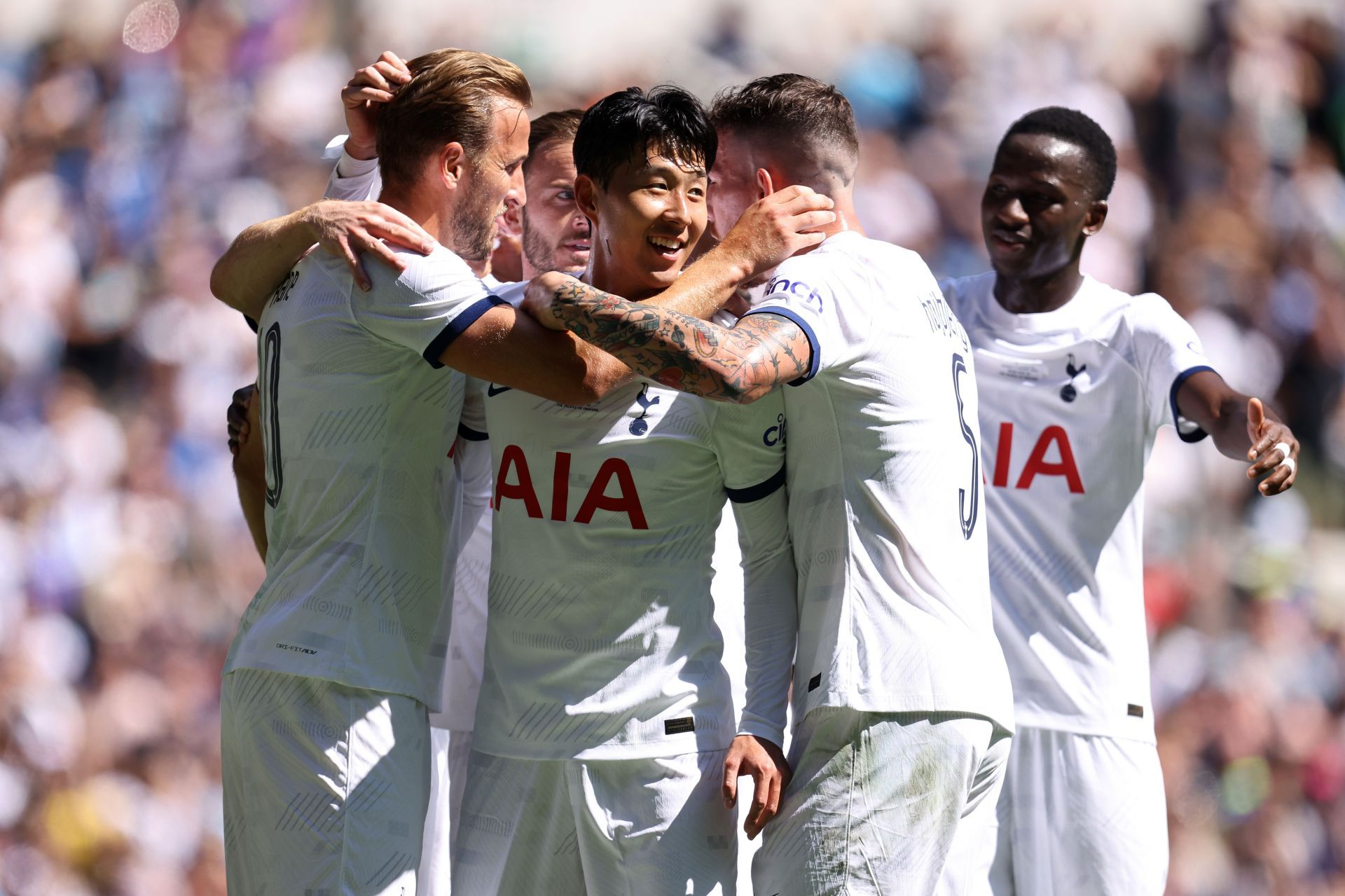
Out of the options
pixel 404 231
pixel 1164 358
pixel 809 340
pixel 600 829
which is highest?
pixel 404 231

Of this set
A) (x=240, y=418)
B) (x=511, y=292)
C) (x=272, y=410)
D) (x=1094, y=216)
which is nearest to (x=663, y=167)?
(x=511, y=292)

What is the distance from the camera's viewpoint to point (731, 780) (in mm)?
3199

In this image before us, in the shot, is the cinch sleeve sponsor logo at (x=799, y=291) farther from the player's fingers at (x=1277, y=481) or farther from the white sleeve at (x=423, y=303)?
the player's fingers at (x=1277, y=481)

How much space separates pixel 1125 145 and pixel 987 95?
1.11 m

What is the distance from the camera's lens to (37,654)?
8.92m

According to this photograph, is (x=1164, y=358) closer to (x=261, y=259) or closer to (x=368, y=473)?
(x=368, y=473)

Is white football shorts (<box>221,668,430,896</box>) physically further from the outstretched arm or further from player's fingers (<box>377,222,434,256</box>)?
the outstretched arm

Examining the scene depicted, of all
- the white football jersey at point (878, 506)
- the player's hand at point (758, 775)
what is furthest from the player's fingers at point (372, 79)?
the player's hand at point (758, 775)

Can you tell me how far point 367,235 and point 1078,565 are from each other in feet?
8.47

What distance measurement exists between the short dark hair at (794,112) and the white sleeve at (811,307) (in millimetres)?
555

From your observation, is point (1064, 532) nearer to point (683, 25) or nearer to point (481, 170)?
point (481, 170)

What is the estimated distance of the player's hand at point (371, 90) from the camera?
3.94 metres

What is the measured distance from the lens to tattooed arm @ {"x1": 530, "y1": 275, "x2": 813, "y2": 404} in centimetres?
300

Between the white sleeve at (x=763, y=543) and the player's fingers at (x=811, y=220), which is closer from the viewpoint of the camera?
the white sleeve at (x=763, y=543)
